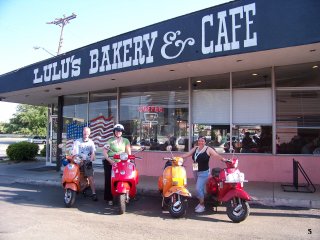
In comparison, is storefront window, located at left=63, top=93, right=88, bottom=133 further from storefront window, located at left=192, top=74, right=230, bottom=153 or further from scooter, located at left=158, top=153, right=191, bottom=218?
scooter, located at left=158, top=153, right=191, bottom=218

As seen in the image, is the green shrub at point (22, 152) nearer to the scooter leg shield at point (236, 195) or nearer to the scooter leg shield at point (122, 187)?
the scooter leg shield at point (122, 187)

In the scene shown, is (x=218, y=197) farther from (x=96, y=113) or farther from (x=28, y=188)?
(x=96, y=113)

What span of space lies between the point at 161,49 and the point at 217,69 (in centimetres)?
187

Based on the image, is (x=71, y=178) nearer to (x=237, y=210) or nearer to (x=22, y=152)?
(x=237, y=210)

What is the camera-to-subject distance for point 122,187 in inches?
275

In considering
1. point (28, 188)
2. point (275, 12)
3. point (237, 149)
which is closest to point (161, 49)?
point (275, 12)

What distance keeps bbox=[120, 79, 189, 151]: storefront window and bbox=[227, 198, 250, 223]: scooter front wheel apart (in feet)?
15.5

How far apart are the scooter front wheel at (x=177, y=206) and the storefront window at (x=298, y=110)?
4.42m

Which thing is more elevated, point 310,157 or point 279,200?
point 310,157

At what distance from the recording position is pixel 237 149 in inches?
412

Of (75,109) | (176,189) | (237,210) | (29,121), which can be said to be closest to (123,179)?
(176,189)

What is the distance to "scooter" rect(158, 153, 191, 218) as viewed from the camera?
666cm

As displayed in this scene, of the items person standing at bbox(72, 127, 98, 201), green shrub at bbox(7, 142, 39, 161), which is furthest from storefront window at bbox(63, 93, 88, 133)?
person standing at bbox(72, 127, 98, 201)

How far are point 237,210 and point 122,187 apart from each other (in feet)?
7.30
